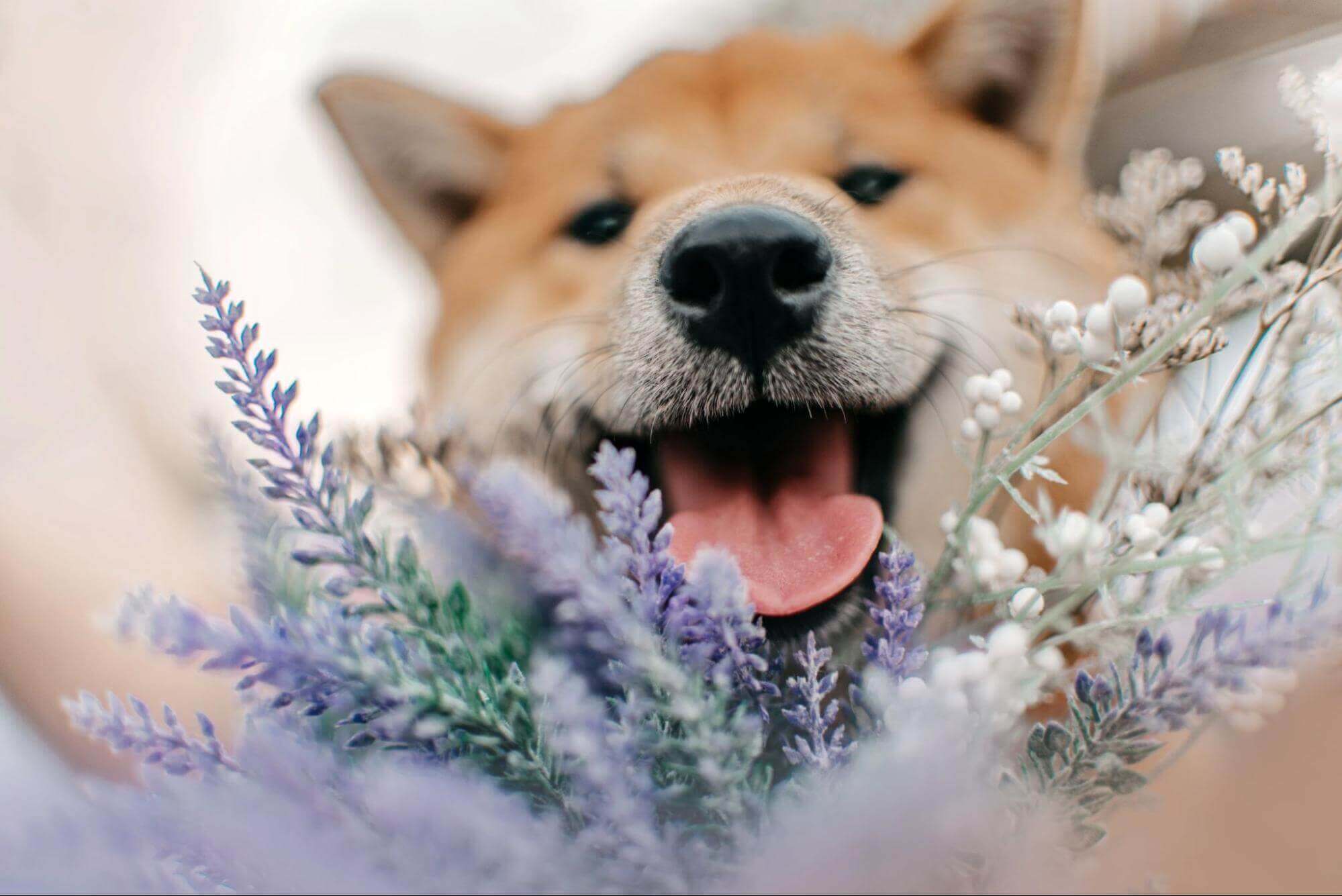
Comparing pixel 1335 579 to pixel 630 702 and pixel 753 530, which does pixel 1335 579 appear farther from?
pixel 630 702

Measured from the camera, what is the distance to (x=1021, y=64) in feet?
2.91

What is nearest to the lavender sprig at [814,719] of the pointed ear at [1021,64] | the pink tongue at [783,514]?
the pink tongue at [783,514]

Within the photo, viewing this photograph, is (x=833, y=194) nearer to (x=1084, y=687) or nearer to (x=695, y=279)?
(x=695, y=279)

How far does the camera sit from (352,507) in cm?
35

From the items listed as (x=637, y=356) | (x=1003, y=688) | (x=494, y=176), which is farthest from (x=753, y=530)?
(x=494, y=176)

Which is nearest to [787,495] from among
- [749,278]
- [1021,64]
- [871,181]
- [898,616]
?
[749,278]

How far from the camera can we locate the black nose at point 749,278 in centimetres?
55

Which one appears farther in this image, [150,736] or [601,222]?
[601,222]

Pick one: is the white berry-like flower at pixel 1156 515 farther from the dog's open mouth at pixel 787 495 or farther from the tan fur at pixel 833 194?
the tan fur at pixel 833 194

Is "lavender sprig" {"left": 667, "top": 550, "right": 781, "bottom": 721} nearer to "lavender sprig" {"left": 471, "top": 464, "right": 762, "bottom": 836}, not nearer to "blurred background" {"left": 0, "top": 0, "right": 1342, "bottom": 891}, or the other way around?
"lavender sprig" {"left": 471, "top": 464, "right": 762, "bottom": 836}

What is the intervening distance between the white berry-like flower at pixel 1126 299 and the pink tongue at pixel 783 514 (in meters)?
0.19

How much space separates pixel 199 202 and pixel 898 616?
3.08 feet

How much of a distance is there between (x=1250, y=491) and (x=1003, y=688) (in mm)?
183

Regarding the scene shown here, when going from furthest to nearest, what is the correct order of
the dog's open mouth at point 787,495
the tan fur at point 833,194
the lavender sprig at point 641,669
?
1. the tan fur at point 833,194
2. the dog's open mouth at point 787,495
3. the lavender sprig at point 641,669
